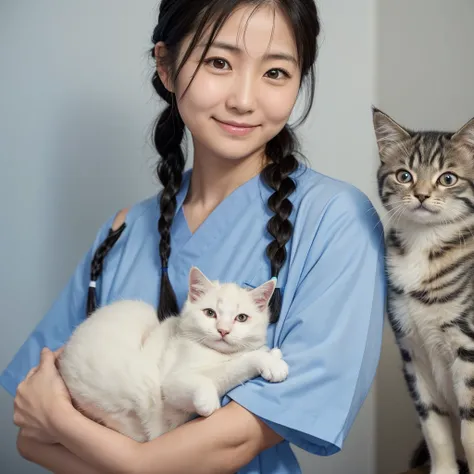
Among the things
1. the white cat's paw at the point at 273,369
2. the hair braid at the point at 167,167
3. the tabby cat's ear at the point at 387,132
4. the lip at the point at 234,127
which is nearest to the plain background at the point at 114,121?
the hair braid at the point at 167,167

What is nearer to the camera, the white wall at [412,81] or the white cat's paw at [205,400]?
the white cat's paw at [205,400]

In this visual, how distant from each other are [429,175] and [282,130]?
35 cm

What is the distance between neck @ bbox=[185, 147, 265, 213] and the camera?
139cm

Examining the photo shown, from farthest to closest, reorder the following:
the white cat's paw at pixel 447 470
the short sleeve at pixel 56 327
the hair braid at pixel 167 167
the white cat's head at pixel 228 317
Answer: the short sleeve at pixel 56 327, the hair braid at pixel 167 167, the white cat's paw at pixel 447 470, the white cat's head at pixel 228 317

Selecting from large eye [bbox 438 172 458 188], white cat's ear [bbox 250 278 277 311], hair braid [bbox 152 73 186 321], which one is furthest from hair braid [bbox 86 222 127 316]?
large eye [bbox 438 172 458 188]

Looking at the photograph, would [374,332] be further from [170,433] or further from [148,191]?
[148,191]

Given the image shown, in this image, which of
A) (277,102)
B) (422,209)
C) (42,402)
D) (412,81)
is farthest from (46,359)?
(412,81)

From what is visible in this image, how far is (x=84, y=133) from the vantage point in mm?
1930

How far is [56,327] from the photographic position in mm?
1523

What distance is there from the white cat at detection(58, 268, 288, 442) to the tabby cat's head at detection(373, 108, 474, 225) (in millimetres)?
326

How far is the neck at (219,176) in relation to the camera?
139cm

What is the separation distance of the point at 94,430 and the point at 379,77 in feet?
4.42

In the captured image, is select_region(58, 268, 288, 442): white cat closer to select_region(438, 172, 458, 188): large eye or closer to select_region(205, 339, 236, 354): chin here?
select_region(205, 339, 236, 354): chin

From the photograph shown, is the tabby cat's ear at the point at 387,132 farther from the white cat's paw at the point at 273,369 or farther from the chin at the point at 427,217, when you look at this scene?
the white cat's paw at the point at 273,369
